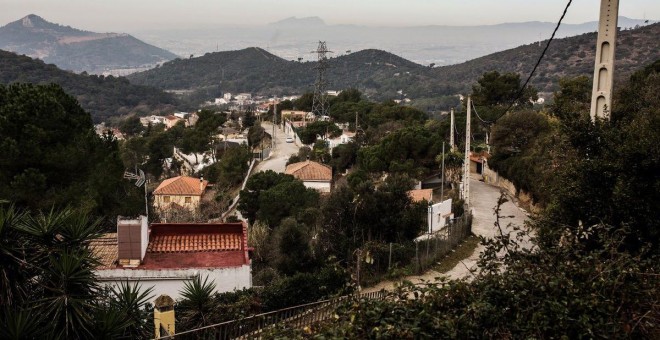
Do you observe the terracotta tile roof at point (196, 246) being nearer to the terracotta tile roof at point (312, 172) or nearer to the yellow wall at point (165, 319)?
the yellow wall at point (165, 319)

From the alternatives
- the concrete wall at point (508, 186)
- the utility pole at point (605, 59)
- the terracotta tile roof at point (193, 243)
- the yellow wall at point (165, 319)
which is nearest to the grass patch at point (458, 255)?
the concrete wall at point (508, 186)

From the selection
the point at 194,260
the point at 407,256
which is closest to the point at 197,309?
the point at 194,260

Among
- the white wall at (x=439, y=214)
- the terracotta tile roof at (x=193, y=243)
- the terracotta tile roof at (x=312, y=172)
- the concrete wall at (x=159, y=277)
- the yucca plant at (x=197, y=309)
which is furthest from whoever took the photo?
the terracotta tile roof at (x=312, y=172)

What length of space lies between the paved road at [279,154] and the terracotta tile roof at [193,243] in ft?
85.0

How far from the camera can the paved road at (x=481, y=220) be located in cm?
1324

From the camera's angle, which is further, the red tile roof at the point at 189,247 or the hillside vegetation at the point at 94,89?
the hillside vegetation at the point at 94,89

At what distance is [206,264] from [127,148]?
38.5 m

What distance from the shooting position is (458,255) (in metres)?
15.1

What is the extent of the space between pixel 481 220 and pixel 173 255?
1186 centimetres

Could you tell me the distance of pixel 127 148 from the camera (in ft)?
154

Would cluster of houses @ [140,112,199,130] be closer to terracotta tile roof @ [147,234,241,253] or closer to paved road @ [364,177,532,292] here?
paved road @ [364,177,532,292]

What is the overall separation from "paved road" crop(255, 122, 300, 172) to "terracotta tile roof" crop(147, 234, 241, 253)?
25.9 m

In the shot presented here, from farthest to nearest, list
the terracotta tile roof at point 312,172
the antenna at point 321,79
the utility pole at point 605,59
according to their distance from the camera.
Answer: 1. the antenna at point 321,79
2. the terracotta tile roof at point 312,172
3. the utility pole at point 605,59

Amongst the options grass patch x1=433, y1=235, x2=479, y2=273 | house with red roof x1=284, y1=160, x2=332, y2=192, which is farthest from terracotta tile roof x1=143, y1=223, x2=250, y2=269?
house with red roof x1=284, y1=160, x2=332, y2=192
